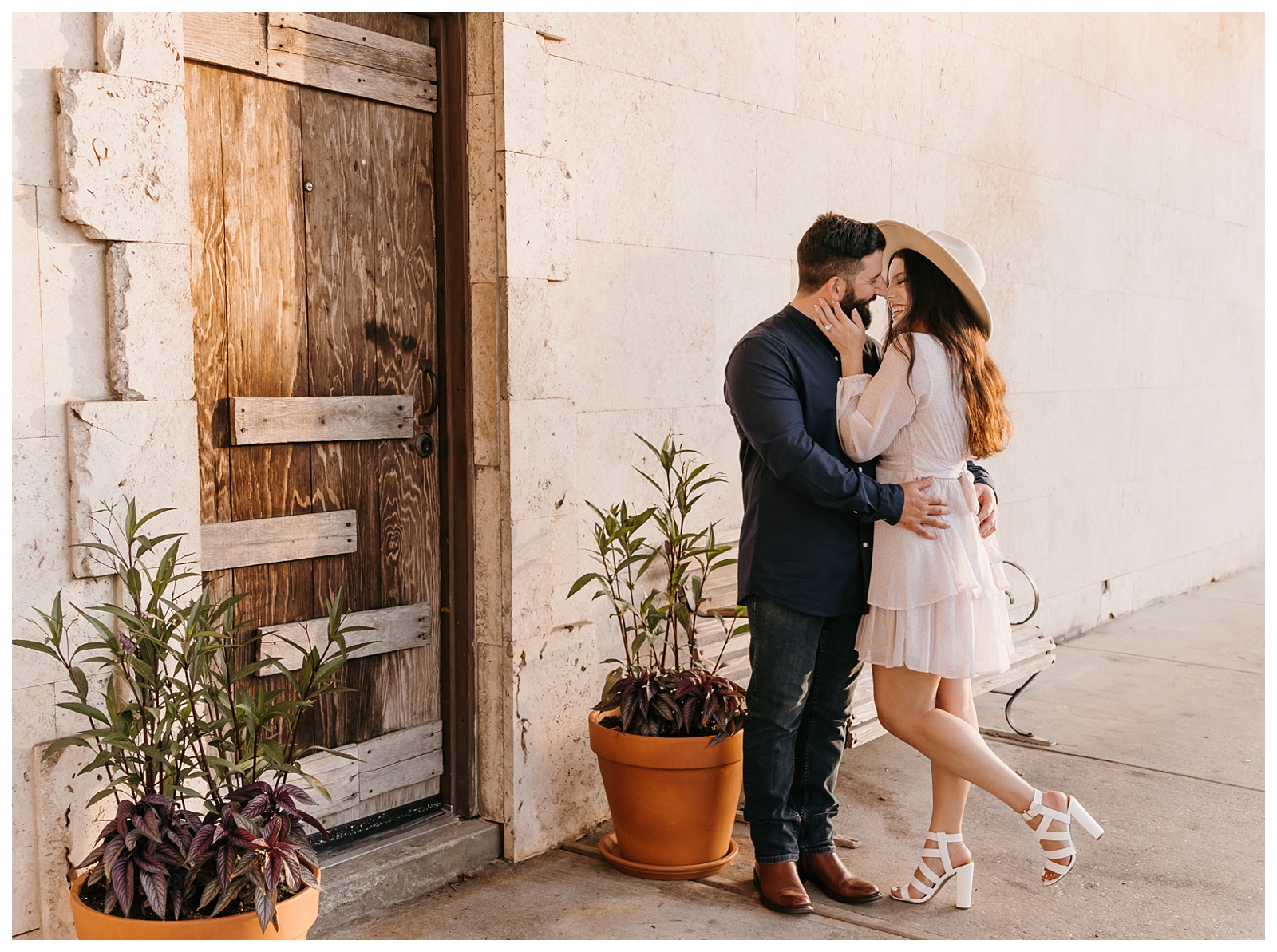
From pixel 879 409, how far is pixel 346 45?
179 centimetres

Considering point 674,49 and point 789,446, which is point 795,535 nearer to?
point 789,446

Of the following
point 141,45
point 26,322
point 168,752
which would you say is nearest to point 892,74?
point 141,45

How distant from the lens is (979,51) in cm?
593

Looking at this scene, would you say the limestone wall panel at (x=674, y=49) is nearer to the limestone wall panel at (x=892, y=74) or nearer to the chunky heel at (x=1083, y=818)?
the limestone wall panel at (x=892, y=74)

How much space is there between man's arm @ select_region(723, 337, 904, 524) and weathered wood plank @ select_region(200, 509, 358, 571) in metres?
1.18

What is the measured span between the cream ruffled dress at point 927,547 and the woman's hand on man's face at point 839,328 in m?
0.13

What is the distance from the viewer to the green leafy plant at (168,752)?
2404 millimetres

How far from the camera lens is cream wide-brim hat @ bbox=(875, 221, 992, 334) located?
3.18 m

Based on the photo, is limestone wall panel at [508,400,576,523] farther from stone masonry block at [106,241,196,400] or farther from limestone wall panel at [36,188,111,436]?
limestone wall panel at [36,188,111,436]

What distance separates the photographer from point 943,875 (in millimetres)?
3373

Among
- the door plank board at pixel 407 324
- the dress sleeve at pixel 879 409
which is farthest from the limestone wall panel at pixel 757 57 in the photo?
the dress sleeve at pixel 879 409

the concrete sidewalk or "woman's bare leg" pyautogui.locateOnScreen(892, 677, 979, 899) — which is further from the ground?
"woman's bare leg" pyautogui.locateOnScreen(892, 677, 979, 899)

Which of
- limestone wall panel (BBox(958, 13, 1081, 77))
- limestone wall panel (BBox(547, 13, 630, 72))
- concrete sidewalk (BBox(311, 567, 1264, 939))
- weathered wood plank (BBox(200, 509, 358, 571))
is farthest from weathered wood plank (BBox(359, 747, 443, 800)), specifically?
limestone wall panel (BBox(958, 13, 1081, 77))
